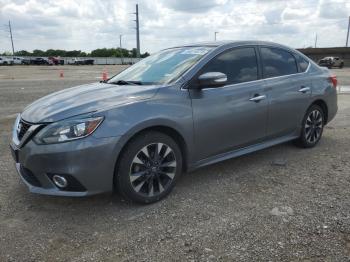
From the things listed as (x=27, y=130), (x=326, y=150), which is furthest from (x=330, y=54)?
(x=27, y=130)

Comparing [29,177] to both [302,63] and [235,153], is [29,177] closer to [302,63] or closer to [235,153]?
[235,153]

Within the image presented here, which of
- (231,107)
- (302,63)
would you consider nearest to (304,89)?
(302,63)

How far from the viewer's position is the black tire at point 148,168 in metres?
3.58

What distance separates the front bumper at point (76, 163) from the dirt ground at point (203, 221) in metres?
0.34

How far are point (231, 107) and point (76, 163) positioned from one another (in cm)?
192

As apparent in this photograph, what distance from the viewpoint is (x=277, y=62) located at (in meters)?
5.17

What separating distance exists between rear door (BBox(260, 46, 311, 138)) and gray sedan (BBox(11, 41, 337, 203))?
0.01m

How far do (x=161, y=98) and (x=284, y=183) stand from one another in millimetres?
1793

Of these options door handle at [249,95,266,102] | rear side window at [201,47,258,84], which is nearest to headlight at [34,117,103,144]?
rear side window at [201,47,258,84]

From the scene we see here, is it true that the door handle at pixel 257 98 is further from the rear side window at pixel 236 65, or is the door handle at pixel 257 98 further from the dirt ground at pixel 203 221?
the dirt ground at pixel 203 221

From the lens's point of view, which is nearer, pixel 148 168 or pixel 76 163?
pixel 76 163

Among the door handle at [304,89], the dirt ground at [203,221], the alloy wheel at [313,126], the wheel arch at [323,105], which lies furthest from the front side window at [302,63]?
the dirt ground at [203,221]

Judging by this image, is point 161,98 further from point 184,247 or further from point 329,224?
point 329,224

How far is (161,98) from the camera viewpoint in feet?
12.5
